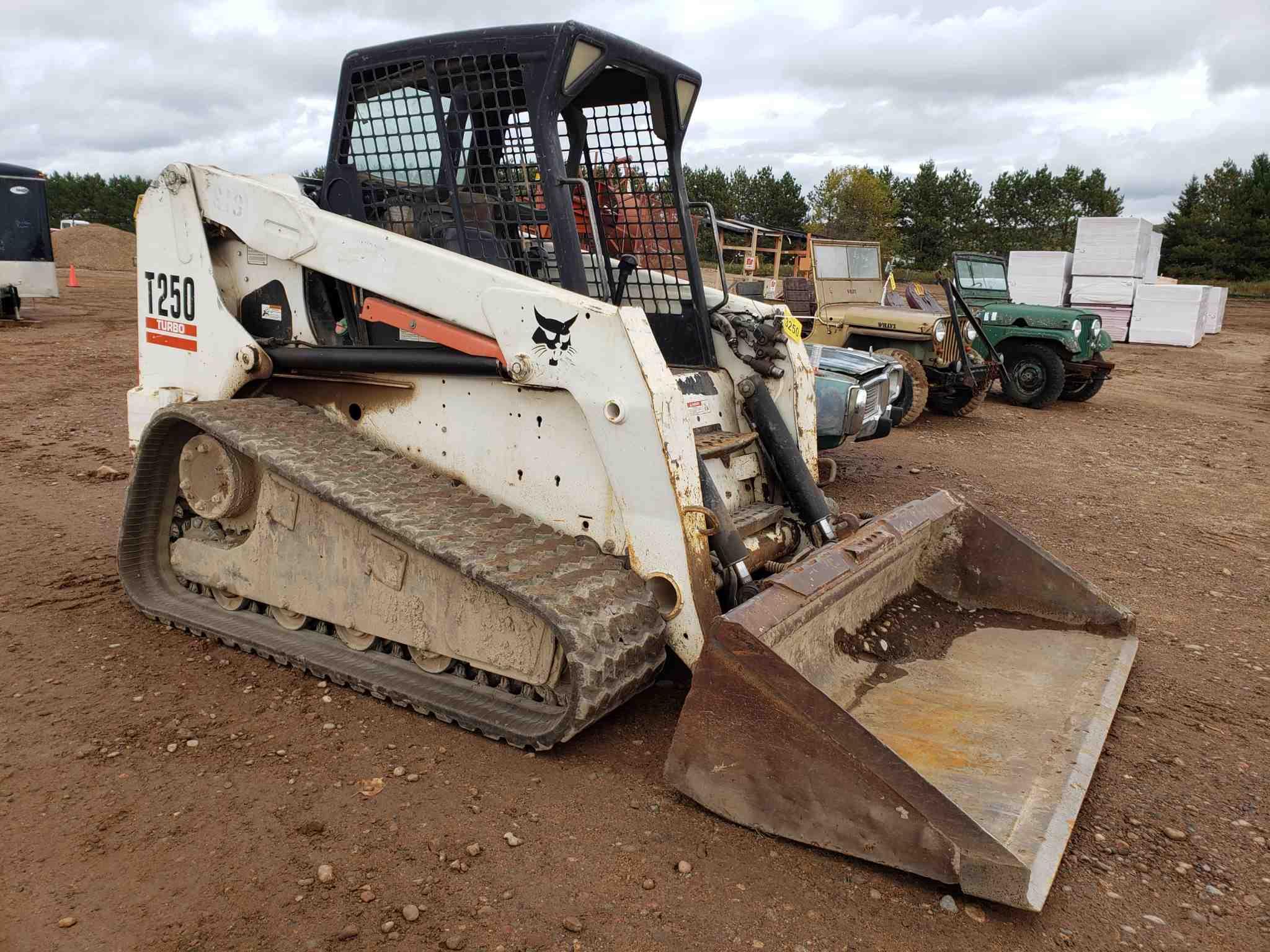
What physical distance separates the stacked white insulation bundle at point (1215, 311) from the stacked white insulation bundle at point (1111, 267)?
10.3 feet

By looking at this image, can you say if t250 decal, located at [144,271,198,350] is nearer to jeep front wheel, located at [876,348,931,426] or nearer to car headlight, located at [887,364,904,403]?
car headlight, located at [887,364,904,403]

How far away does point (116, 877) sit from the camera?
101 inches

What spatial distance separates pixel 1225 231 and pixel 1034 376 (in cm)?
3769

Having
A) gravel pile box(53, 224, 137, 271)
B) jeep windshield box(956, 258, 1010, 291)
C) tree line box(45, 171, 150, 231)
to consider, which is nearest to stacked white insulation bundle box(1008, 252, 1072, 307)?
jeep windshield box(956, 258, 1010, 291)

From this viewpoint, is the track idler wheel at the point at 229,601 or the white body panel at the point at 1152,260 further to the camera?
the white body panel at the point at 1152,260

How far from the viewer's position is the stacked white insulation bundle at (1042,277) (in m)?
21.9

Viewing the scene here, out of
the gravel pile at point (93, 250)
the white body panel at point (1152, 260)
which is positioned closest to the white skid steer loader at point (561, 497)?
the white body panel at point (1152, 260)

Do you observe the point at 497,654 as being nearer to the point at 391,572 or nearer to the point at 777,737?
the point at 391,572

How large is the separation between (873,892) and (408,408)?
2.43m

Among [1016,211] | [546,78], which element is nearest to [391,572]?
[546,78]

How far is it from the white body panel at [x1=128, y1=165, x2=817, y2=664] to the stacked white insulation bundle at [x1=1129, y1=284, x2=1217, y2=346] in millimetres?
20633

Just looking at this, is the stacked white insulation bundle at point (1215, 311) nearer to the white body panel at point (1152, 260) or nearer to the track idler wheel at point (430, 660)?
the white body panel at point (1152, 260)

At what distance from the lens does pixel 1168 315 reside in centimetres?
2167

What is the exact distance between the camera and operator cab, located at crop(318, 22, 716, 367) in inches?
140
